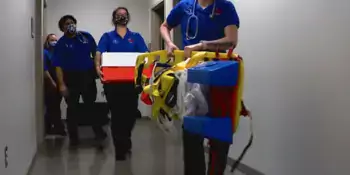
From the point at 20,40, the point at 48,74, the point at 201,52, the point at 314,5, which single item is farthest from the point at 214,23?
the point at 48,74

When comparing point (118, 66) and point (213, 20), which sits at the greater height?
point (213, 20)

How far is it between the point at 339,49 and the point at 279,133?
84cm

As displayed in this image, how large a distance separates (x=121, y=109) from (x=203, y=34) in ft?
6.24

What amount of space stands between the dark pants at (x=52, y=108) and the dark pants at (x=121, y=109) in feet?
6.30

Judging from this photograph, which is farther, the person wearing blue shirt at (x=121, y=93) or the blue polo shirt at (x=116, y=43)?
the blue polo shirt at (x=116, y=43)

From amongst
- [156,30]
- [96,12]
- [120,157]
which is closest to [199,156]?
[120,157]

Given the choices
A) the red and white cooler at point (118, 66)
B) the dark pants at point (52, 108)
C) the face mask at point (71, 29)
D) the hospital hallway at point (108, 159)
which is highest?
the face mask at point (71, 29)

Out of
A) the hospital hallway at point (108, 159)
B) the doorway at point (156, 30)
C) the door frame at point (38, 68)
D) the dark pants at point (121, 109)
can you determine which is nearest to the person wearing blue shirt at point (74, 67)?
the door frame at point (38, 68)

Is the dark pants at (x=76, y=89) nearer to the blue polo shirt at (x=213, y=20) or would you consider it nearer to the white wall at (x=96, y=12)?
the blue polo shirt at (x=213, y=20)

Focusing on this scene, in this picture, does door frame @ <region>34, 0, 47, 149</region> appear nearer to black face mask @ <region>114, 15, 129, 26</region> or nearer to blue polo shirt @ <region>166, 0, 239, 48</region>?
black face mask @ <region>114, 15, 129, 26</region>

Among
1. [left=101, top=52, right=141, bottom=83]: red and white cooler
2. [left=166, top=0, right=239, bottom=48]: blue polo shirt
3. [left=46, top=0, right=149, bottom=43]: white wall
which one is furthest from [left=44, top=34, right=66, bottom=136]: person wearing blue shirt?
[left=166, top=0, right=239, bottom=48]: blue polo shirt

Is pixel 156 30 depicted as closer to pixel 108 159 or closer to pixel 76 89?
pixel 76 89

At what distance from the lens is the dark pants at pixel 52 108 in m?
5.74

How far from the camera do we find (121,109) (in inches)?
160
